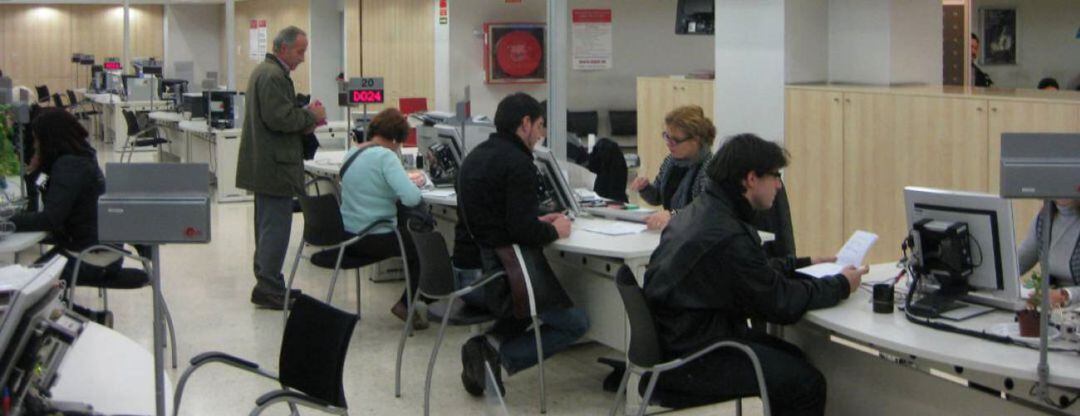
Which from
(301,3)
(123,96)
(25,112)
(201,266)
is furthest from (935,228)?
(123,96)

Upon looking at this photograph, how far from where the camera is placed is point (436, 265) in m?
5.06

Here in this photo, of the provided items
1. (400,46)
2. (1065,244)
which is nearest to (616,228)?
(1065,244)

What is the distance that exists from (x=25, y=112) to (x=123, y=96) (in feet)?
38.4

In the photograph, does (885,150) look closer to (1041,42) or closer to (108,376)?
(108,376)

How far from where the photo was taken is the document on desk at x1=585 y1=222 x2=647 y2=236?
5.26m

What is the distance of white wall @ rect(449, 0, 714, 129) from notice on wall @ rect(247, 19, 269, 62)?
7.38 meters

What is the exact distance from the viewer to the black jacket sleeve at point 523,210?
4.91 m

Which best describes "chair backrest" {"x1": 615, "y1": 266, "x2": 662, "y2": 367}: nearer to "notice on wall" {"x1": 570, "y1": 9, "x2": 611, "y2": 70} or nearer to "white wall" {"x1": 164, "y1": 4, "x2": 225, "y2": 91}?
"notice on wall" {"x1": 570, "y1": 9, "x2": 611, "y2": 70}

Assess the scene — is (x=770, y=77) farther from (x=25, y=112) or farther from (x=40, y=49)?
(x=40, y=49)

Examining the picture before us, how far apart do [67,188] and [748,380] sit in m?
3.59

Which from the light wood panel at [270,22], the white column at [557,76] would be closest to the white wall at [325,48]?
the light wood panel at [270,22]

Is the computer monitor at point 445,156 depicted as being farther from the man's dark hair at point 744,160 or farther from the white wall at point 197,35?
the white wall at point 197,35

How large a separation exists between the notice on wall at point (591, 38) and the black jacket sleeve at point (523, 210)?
867 centimetres

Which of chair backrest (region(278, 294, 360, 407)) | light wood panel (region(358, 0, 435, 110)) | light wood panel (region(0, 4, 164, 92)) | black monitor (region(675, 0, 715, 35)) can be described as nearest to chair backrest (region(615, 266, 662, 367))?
chair backrest (region(278, 294, 360, 407))
